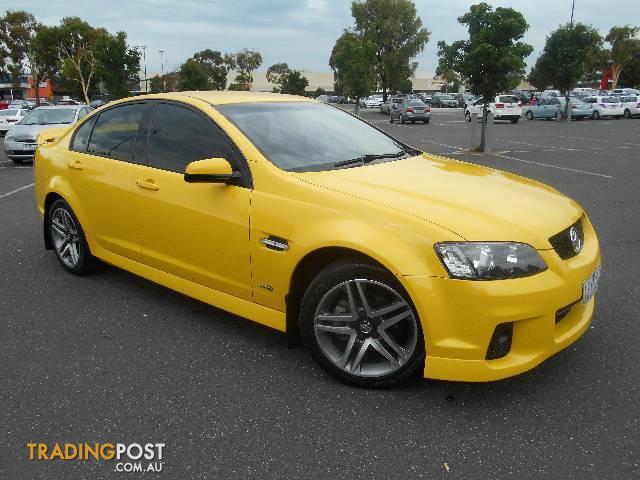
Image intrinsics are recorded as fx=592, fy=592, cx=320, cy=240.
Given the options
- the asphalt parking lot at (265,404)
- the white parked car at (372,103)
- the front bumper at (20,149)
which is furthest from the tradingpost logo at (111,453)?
the white parked car at (372,103)

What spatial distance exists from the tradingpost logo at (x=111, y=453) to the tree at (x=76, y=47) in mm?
62951

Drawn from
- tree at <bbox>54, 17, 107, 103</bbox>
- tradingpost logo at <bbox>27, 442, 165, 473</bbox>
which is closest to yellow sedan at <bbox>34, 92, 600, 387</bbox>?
tradingpost logo at <bbox>27, 442, 165, 473</bbox>

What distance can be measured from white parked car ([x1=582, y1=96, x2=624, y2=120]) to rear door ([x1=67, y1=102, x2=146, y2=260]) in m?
35.8

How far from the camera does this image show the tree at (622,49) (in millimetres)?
Answer: 65688

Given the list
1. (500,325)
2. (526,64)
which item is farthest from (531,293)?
(526,64)

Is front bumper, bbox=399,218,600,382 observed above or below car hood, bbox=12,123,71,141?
below

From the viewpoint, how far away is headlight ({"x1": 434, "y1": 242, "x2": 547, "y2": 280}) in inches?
110

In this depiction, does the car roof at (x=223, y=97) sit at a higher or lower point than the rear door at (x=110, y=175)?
higher

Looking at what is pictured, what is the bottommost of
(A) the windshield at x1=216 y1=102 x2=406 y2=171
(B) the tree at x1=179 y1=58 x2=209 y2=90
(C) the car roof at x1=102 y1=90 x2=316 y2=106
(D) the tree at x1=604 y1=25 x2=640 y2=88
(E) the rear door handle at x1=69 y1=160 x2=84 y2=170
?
(E) the rear door handle at x1=69 y1=160 x2=84 y2=170

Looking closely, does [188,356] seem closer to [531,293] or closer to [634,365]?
[531,293]

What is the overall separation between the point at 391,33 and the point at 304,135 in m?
70.0

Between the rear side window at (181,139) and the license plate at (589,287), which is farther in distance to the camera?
the rear side window at (181,139)

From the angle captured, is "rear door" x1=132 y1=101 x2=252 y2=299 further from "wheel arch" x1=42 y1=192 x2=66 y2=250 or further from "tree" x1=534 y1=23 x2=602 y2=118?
"tree" x1=534 y1=23 x2=602 y2=118

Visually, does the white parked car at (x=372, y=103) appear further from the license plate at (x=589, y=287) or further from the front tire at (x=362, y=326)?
the front tire at (x=362, y=326)
